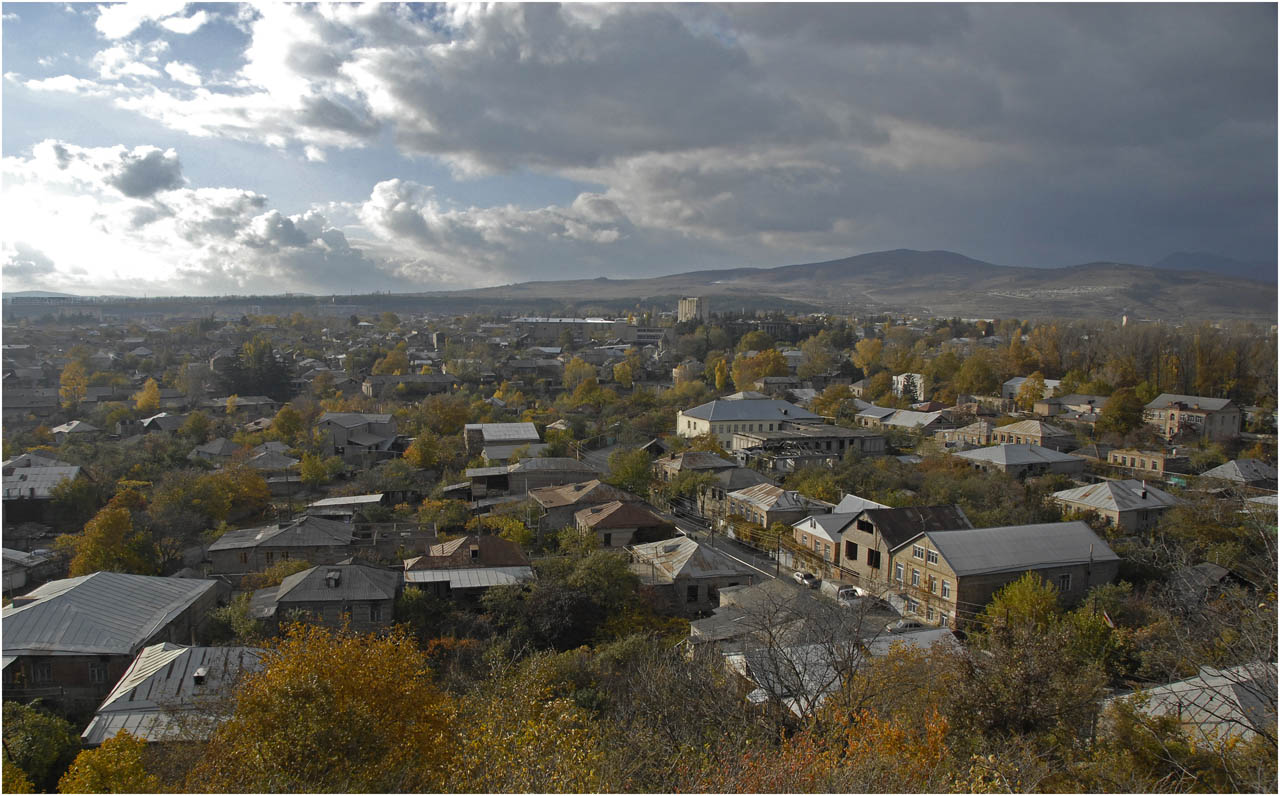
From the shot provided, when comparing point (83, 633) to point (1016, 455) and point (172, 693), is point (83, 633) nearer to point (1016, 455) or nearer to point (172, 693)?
point (172, 693)

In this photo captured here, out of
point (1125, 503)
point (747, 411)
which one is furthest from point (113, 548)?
point (1125, 503)

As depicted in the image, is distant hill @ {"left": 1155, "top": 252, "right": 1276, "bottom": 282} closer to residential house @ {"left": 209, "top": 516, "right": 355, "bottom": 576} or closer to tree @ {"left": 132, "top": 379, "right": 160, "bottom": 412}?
residential house @ {"left": 209, "top": 516, "right": 355, "bottom": 576}

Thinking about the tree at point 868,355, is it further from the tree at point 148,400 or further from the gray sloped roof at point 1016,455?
the tree at point 148,400

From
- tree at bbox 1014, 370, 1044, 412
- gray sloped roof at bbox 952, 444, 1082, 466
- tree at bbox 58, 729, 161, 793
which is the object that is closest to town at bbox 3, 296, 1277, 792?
tree at bbox 58, 729, 161, 793

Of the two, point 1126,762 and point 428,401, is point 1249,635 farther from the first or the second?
point 428,401

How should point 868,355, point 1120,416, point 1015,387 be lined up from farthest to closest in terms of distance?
1. point 868,355
2. point 1015,387
3. point 1120,416

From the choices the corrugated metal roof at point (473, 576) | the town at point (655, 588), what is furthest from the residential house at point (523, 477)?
the corrugated metal roof at point (473, 576)
